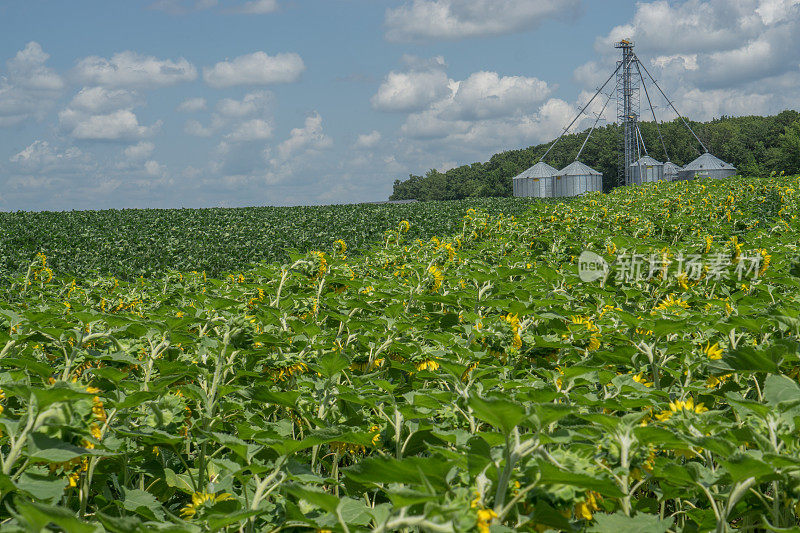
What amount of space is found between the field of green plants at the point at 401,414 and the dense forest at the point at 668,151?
70.9m

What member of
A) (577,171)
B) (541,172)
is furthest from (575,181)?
(541,172)

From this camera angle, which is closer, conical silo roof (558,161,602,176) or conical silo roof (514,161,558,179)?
conical silo roof (558,161,602,176)

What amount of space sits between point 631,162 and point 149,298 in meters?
49.0

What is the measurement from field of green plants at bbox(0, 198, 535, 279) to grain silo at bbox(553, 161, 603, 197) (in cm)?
2464

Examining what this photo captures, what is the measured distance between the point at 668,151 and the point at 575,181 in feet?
130

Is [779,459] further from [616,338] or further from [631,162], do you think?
[631,162]

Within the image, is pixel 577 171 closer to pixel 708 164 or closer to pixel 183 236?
pixel 708 164

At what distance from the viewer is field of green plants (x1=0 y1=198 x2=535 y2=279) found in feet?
51.9

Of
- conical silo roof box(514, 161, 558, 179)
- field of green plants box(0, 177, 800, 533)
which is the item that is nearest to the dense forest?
conical silo roof box(514, 161, 558, 179)

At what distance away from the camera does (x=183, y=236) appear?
61.6ft

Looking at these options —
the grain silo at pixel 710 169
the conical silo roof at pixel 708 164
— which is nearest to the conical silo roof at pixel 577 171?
the grain silo at pixel 710 169

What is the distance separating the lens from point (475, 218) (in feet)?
26.6

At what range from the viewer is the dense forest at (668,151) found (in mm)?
70062

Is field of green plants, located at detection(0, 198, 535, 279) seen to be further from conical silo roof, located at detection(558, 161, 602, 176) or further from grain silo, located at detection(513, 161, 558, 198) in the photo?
conical silo roof, located at detection(558, 161, 602, 176)
